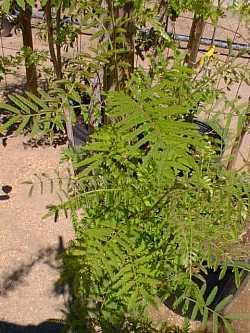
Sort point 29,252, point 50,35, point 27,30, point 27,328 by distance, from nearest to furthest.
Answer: point 50,35 < point 27,328 < point 29,252 < point 27,30

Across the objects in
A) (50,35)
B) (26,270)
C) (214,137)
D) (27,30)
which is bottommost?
(26,270)

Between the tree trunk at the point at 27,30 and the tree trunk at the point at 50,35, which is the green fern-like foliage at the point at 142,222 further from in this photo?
the tree trunk at the point at 27,30

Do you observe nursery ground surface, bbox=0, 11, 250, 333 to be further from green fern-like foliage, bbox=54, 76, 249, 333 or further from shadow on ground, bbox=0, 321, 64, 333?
green fern-like foliage, bbox=54, 76, 249, 333

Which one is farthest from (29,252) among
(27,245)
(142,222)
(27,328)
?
(142,222)

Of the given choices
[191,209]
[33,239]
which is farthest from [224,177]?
[33,239]

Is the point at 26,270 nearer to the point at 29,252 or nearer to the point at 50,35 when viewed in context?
the point at 29,252

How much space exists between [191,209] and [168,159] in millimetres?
496

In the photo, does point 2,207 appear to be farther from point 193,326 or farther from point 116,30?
point 116,30

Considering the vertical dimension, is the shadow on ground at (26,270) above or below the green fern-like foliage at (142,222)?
below

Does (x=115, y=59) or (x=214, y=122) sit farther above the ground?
(x=115, y=59)

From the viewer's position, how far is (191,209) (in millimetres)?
1181

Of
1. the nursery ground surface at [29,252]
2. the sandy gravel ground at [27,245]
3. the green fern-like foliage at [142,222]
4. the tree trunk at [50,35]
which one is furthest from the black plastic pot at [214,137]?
the sandy gravel ground at [27,245]

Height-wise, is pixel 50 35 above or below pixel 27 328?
above

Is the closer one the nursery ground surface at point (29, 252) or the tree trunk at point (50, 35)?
the tree trunk at point (50, 35)
